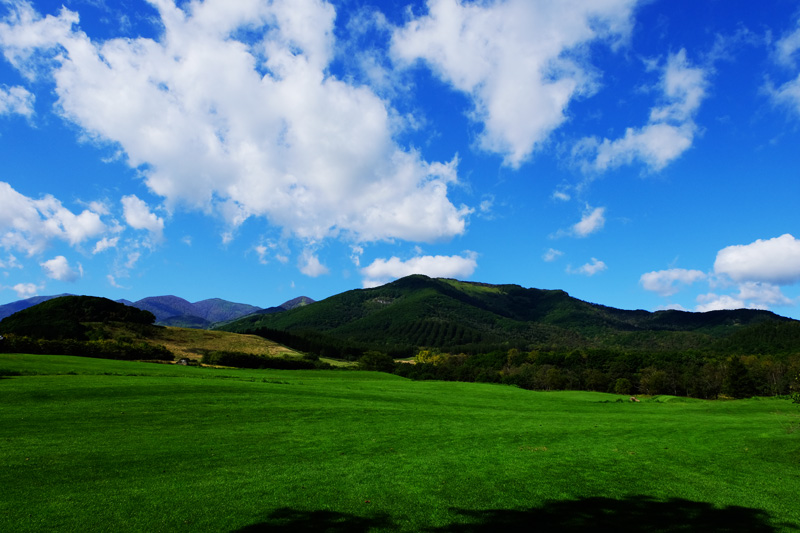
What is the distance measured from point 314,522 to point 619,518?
7762mm

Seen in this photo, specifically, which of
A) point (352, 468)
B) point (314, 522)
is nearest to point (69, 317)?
point (352, 468)

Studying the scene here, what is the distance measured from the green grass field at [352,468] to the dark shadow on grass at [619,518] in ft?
0.18

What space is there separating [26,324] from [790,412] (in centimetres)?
13802

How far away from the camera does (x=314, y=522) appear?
9.30m

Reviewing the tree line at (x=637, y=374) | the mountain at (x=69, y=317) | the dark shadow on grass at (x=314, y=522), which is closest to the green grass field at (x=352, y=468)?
the dark shadow on grass at (x=314, y=522)

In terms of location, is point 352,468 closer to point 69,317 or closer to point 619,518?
point 619,518

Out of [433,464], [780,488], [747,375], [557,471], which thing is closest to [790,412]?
[780,488]

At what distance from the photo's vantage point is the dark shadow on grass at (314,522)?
891cm

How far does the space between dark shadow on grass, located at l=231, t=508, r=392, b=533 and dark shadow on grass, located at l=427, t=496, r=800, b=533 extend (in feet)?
4.80

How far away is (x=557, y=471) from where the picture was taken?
1448 centimetres

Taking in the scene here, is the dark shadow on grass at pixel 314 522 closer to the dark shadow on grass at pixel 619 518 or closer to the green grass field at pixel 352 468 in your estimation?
the green grass field at pixel 352 468

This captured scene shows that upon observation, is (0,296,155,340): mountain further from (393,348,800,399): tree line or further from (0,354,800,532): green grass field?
(0,354,800,532): green grass field

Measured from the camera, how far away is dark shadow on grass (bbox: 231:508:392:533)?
351 inches

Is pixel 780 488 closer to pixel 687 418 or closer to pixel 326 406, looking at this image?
pixel 687 418
